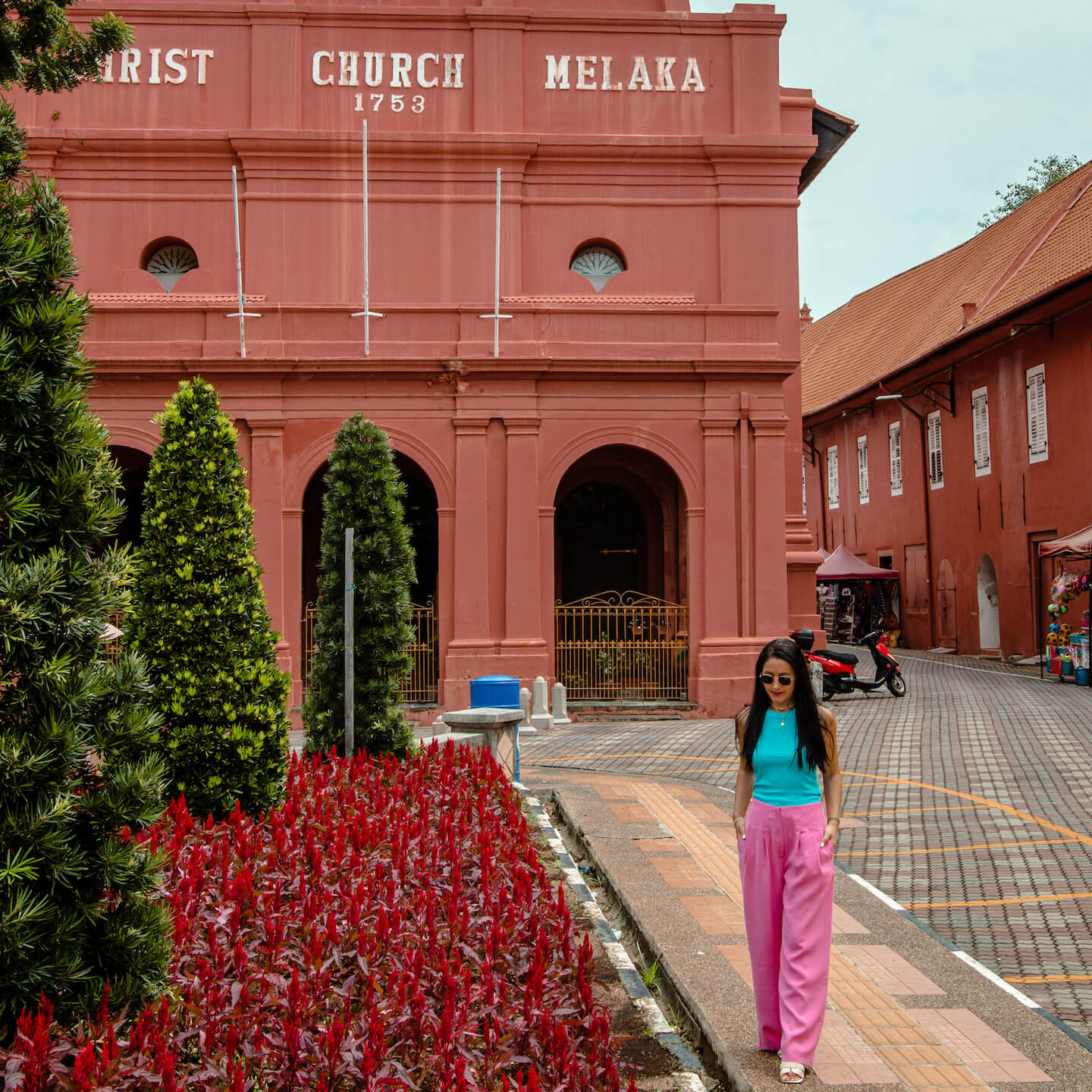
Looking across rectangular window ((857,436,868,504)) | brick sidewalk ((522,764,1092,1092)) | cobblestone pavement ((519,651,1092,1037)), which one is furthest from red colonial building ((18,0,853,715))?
rectangular window ((857,436,868,504))

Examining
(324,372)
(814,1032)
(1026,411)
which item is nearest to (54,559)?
(814,1032)

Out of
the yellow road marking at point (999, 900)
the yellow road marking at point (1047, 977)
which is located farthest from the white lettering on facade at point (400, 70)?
the yellow road marking at point (1047, 977)

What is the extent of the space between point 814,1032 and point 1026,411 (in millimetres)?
23309

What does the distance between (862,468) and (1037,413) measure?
37.2 ft

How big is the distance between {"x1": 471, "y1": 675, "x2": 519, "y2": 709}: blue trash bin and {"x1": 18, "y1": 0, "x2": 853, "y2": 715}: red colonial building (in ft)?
20.0

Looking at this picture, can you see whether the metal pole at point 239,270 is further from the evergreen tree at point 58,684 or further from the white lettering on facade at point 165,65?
the evergreen tree at point 58,684

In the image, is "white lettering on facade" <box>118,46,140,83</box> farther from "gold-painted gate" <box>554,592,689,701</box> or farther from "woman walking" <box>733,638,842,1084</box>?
"woman walking" <box>733,638,842,1084</box>

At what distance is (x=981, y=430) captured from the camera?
27.6 m

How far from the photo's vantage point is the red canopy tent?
3188 cm

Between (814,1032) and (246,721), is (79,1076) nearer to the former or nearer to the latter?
(814,1032)

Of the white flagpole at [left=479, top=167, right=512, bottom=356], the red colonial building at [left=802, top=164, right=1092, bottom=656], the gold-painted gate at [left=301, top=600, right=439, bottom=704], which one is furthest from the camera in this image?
the red colonial building at [left=802, top=164, right=1092, bottom=656]

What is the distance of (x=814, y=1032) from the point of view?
443cm

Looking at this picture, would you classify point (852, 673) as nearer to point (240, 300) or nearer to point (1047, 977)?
point (240, 300)

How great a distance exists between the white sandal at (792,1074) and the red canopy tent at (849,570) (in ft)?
92.1
